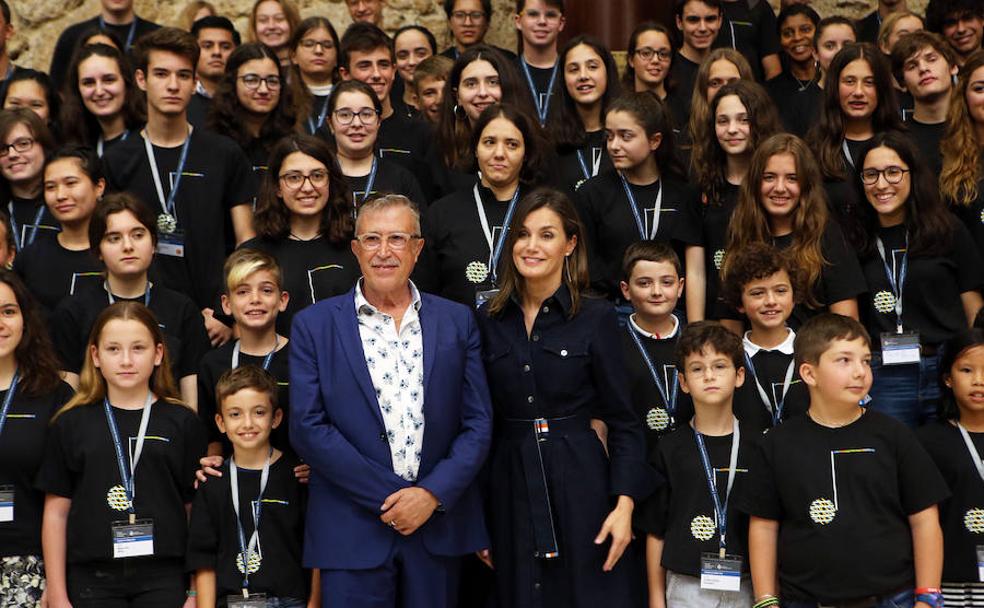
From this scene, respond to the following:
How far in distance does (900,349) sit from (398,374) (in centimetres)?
201

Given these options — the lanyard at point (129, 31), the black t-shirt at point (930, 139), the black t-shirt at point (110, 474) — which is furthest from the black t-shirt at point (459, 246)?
the lanyard at point (129, 31)

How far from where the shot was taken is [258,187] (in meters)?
6.10

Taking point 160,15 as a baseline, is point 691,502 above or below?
below

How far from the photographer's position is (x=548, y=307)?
15.2 feet

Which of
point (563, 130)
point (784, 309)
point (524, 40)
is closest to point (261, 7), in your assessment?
point (524, 40)

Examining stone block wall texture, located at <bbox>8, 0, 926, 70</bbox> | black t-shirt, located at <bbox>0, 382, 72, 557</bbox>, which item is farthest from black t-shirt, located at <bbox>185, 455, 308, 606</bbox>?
stone block wall texture, located at <bbox>8, 0, 926, 70</bbox>

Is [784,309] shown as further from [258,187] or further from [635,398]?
[258,187]

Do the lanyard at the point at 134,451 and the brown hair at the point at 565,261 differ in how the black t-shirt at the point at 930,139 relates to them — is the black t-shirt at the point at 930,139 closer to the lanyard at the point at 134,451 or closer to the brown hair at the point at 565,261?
the brown hair at the point at 565,261

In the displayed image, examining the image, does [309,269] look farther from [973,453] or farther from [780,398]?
[973,453]

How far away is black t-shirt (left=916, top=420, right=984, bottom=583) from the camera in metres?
4.77

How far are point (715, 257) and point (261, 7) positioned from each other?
10.5 ft

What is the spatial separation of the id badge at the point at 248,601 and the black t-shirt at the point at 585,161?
2402mm

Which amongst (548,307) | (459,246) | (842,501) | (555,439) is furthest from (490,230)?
(842,501)

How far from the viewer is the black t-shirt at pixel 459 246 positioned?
534 centimetres
